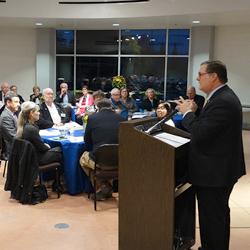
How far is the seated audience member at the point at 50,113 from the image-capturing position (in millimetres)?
6255

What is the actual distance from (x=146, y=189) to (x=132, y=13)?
7.79 m

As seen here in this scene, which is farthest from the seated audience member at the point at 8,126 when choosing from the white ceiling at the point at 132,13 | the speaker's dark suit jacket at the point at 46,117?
the white ceiling at the point at 132,13

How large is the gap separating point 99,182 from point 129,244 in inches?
84.2

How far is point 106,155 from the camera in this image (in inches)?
172

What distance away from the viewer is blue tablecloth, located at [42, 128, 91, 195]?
4848 millimetres

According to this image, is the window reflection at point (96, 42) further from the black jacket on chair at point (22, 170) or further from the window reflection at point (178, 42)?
the black jacket on chair at point (22, 170)

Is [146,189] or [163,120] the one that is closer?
[146,189]

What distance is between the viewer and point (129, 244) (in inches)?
106

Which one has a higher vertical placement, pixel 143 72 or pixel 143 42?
pixel 143 42

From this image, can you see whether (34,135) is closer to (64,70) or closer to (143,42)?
(143,42)

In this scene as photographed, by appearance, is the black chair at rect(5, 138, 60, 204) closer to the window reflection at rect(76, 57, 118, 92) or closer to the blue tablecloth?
the blue tablecloth

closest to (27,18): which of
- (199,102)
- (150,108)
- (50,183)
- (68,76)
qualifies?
(68,76)

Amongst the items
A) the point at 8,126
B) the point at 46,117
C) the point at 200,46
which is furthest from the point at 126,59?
the point at 8,126

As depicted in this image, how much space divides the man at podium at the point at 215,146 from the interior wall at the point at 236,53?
8.92 meters
